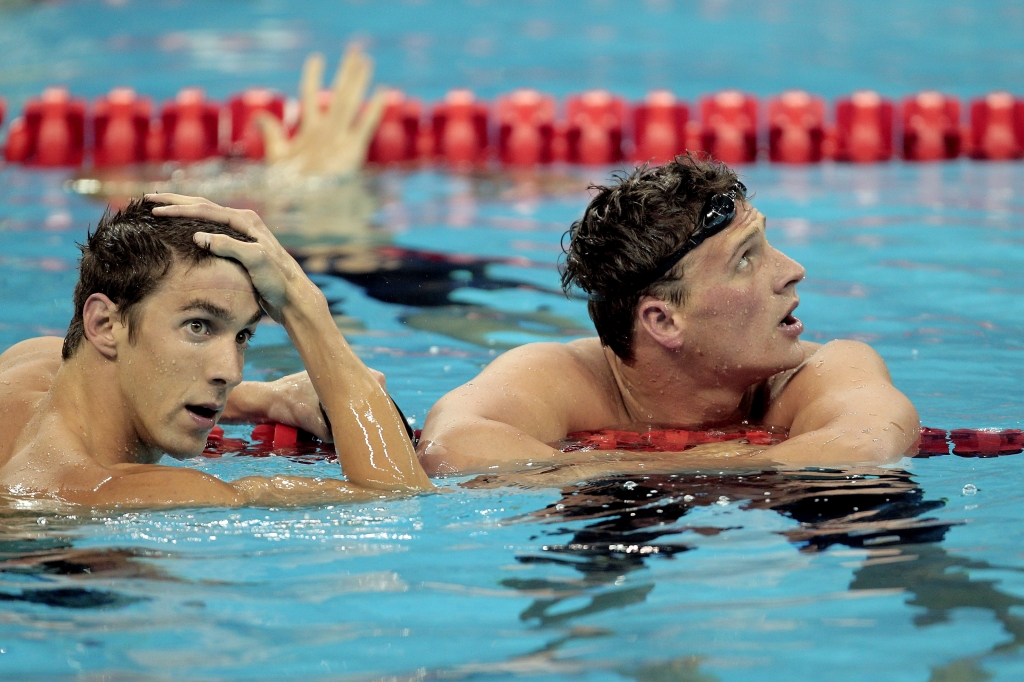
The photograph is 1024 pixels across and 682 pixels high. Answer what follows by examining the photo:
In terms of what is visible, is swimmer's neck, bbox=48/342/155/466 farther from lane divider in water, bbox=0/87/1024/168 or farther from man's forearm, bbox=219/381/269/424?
lane divider in water, bbox=0/87/1024/168

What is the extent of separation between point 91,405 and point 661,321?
5.18ft

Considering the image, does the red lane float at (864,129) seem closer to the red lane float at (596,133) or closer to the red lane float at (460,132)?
the red lane float at (596,133)

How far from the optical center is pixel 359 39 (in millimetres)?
15656

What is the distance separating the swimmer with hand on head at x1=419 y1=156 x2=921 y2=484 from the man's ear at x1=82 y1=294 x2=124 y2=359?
3.00ft

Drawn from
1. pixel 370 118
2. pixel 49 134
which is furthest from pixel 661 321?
pixel 49 134

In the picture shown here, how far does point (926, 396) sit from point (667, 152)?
19.0 feet

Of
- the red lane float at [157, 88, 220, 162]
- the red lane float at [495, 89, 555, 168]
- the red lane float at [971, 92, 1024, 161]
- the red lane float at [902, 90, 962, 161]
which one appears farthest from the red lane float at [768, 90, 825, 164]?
the red lane float at [157, 88, 220, 162]

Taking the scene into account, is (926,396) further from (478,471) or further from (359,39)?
(359,39)

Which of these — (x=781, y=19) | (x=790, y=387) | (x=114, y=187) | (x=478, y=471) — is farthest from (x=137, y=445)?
(x=781, y=19)

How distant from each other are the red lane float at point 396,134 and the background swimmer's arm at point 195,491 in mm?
7581

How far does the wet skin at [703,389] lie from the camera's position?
3305 millimetres

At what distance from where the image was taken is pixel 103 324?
2779 mm

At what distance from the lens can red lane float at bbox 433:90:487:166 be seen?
34.2ft

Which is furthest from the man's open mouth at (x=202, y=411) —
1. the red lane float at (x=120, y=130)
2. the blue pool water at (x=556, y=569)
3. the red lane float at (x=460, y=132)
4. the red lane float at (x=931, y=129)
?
the red lane float at (x=931, y=129)
